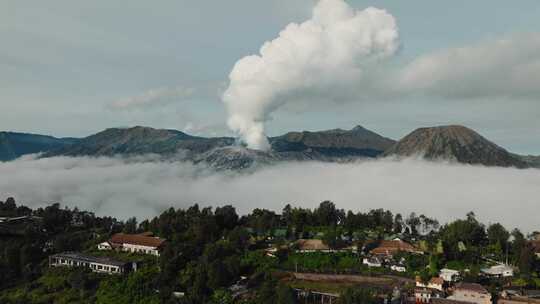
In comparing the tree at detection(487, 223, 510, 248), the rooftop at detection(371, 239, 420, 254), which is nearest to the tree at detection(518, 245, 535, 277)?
the tree at detection(487, 223, 510, 248)

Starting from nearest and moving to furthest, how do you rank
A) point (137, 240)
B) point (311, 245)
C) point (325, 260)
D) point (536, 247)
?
point (325, 260)
point (536, 247)
point (311, 245)
point (137, 240)

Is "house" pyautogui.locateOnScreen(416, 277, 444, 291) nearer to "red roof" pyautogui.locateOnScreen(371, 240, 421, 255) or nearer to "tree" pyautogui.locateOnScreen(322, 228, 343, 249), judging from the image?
"red roof" pyautogui.locateOnScreen(371, 240, 421, 255)

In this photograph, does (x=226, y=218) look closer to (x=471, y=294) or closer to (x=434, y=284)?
(x=434, y=284)

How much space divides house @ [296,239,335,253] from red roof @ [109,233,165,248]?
903 inches

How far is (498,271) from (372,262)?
676 inches

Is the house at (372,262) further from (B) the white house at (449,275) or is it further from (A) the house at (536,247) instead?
(A) the house at (536,247)

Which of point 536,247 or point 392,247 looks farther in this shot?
point 536,247

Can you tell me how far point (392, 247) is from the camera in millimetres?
75250

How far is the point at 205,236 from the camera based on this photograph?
79.5 metres

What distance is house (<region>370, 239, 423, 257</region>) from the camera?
72562 millimetres

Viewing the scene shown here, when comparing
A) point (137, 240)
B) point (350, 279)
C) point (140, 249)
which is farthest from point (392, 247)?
point (137, 240)

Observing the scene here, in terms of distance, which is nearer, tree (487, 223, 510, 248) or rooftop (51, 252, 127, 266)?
rooftop (51, 252, 127, 266)

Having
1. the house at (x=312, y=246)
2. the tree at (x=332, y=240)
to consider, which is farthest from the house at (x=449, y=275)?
the house at (x=312, y=246)

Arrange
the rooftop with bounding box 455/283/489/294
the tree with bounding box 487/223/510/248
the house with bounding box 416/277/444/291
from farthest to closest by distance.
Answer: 1. the tree with bounding box 487/223/510/248
2. the house with bounding box 416/277/444/291
3. the rooftop with bounding box 455/283/489/294
